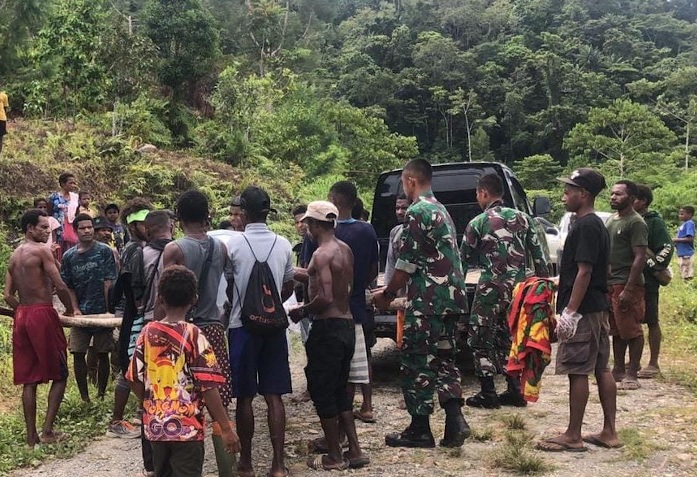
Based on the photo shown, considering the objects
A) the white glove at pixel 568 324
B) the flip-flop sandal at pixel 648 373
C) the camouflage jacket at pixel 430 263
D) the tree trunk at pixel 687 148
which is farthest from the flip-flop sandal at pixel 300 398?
the tree trunk at pixel 687 148

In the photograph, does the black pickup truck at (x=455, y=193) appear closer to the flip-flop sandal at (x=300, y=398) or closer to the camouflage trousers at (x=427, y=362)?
the flip-flop sandal at (x=300, y=398)

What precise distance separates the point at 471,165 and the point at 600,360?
3365 millimetres

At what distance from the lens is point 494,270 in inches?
217

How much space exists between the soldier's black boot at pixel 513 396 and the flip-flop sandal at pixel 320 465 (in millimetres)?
1990

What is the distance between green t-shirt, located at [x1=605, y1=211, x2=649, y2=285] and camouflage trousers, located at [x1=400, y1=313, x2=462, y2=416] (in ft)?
6.94

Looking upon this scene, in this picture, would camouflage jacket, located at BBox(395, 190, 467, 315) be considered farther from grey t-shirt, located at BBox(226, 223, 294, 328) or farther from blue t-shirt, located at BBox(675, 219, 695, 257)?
blue t-shirt, located at BBox(675, 219, 695, 257)

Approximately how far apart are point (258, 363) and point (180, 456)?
1070 millimetres

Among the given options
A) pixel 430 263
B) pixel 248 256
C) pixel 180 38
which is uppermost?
pixel 180 38

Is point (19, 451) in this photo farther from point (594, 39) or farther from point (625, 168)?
point (594, 39)

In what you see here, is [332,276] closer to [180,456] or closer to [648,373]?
[180,456]

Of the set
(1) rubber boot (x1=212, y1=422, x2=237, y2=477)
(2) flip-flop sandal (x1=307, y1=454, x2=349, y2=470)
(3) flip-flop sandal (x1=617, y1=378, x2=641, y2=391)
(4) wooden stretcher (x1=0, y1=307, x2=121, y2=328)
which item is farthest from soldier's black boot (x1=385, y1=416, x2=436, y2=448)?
Result: (3) flip-flop sandal (x1=617, y1=378, x2=641, y2=391)

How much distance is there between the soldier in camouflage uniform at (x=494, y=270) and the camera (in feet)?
18.0

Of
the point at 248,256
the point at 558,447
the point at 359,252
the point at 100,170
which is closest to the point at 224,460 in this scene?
the point at 248,256

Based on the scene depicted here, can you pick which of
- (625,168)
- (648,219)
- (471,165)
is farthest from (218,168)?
(625,168)
